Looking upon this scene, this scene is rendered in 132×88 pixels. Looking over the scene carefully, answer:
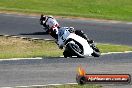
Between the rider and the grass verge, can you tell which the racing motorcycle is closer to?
the rider

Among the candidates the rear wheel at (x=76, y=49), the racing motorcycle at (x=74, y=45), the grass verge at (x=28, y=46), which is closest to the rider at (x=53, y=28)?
the racing motorcycle at (x=74, y=45)

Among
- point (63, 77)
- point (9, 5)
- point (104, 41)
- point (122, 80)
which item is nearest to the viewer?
point (122, 80)

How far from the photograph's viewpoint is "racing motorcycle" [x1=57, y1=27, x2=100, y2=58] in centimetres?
1959

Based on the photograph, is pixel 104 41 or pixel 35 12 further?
pixel 35 12

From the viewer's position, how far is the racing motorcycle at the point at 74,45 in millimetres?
19594

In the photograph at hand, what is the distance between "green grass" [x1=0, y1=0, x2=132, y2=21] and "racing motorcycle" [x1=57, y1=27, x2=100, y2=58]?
55.6 ft

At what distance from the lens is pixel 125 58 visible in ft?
63.8

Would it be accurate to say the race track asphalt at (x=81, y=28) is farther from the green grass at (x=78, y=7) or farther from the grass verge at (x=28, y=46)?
the green grass at (x=78, y=7)

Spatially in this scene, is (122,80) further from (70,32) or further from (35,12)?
(35,12)

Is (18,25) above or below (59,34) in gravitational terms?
below

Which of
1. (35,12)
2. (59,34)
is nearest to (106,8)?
(35,12)

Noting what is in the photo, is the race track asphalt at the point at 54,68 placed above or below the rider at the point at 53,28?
below

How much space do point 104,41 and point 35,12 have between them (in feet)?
33.1

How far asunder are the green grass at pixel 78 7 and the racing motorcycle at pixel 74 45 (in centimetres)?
Answer: 1695
